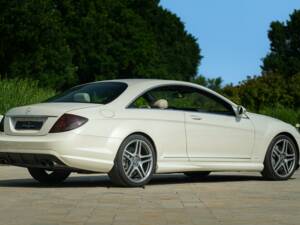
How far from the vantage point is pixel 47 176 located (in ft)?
39.8

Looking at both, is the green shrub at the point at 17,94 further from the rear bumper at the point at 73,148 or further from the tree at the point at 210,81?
the tree at the point at 210,81

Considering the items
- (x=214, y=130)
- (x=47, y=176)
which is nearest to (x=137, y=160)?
(x=214, y=130)

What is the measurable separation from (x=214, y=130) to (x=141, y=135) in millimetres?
1343

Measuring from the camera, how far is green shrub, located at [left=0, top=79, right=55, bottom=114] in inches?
949

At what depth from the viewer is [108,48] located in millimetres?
78250

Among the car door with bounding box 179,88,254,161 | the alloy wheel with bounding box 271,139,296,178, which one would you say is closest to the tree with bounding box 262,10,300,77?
the alloy wheel with bounding box 271,139,296,178

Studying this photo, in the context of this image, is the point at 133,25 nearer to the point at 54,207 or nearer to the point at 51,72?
the point at 51,72

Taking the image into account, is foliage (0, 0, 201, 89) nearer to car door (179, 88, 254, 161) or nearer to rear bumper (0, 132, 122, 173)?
car door (179, 88, 254, 161)

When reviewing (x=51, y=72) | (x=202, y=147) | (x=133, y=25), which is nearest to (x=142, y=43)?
(x=133, y=25)

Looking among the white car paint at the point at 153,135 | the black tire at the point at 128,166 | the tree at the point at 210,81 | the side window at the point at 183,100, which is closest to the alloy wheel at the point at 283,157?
the white car paint at the point at 153,135

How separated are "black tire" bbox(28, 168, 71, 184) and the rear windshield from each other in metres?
1.07

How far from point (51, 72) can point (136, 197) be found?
59026 mm

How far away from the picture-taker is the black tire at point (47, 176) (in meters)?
12.0

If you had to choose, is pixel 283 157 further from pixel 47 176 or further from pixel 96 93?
pixel 47 176
